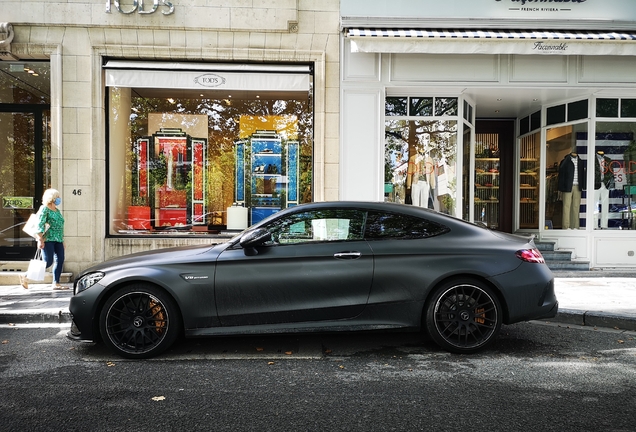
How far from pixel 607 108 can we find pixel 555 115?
1014 mm

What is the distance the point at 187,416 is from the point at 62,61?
8.47 m

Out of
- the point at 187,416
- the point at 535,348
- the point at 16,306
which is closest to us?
the point at 187,416

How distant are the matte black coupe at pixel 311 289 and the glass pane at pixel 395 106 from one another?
579 centimetres

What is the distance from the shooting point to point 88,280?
4.84 metres

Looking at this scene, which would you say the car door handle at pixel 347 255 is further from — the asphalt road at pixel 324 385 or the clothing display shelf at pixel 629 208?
the clothing display shelf at pixel 629 208

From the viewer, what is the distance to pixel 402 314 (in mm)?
4848

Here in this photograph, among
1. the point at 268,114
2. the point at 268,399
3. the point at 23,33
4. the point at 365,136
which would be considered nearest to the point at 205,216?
the point at 268,114

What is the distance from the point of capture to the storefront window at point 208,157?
1030 centimetres

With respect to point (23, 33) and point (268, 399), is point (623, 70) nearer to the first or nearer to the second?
point (268, 399)

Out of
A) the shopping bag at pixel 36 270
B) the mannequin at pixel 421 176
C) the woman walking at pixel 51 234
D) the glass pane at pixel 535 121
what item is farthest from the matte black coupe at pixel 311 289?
the glass pane at pixel 535 121

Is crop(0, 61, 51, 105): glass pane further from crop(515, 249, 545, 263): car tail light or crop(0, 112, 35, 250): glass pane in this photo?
crop(515, 249, 545, 263): car tail light

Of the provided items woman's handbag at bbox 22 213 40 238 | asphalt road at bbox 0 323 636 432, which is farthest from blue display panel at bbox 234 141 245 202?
asphalt road at bbox 0 323 636 432

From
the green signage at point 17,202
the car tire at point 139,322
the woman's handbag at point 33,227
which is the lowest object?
the car tire at point 139,322

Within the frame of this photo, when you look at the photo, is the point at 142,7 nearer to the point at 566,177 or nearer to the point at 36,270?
the point at 36,270
